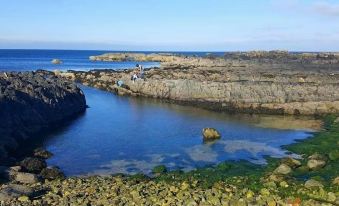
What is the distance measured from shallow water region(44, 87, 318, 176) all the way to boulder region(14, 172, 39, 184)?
297 cm

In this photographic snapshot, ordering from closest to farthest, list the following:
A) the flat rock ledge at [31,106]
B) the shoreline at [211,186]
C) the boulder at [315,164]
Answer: the shoreline at [211,186]
the boulder at [315,164]
the flat rock ledge at [31,106]

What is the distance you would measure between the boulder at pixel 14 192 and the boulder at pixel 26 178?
5.92ft

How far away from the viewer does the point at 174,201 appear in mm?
23641

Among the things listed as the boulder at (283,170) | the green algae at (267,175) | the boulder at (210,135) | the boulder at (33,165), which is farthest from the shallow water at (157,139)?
the boulder at (283,170)

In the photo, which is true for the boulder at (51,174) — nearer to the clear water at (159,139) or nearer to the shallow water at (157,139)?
the shallow water at (157,139)

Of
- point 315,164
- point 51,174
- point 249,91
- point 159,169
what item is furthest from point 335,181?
point 249,91

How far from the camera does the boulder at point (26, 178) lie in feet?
91.8

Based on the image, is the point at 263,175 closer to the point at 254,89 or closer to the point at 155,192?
A: the point at 155,192

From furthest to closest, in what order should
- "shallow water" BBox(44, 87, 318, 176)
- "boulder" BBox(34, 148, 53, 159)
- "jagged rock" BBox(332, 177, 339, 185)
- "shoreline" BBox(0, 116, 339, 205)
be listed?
"boulder" BBox(34, 148, 53, 159) → "shallow water" BBox(44, 87, 318, 176) → "jagged rock" BBox(332, 177, 339, 185) → "shoreline" BBox(0, 116, 339, 205)

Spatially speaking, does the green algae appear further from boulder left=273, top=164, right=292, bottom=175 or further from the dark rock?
the dark rock

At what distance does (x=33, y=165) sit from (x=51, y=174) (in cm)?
266

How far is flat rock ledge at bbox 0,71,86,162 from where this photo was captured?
40.7 metres

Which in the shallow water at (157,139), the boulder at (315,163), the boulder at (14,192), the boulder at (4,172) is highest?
the boulder at (315,163)

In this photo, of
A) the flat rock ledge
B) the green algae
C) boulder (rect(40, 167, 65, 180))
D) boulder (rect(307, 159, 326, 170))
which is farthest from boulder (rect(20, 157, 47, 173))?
boulder (rect(307, 159, 326, 170))
